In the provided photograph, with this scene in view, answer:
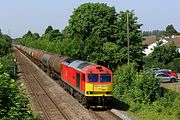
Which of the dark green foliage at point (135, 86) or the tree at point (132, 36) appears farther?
the tree at point (132, 36)

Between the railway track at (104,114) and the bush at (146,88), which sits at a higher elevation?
the bush at (146,88)

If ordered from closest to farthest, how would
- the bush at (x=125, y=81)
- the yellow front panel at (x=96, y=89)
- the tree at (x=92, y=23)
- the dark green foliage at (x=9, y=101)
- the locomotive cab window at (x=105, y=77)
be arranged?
the dark green foliage at (x=9, y=101)
the yellow front panel at (x=96, y=89)
the locomotive cab window at (x=105, y=77)
the bush at (x=125, y=81)
the tree at (x=92, y=23)

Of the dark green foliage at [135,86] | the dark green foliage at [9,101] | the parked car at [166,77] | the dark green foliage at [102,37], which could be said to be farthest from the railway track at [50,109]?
the parked car at [166,77]

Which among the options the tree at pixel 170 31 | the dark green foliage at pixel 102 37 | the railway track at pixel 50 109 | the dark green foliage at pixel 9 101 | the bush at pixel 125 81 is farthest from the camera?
the tree at pixel 170 31

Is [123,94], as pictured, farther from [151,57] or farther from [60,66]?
[151,57]

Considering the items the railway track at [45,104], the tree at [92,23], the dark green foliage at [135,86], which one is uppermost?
the tree at [92,23]

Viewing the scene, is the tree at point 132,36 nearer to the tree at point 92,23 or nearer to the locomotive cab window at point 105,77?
the tree at point 92,23

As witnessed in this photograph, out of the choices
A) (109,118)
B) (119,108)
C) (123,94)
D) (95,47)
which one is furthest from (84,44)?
(109,118)

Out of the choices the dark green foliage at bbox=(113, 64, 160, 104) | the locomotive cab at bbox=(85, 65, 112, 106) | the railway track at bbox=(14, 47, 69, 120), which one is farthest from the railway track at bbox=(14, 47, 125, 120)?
the dark green foliage at bbox=(113, 64, 160, 104)

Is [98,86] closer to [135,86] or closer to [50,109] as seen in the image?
[135,86]

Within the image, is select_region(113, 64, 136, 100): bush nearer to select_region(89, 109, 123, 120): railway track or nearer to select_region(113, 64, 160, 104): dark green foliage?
select_region(113, 64, 160, 104): dark green foliage

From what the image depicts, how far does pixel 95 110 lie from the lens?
26531mm

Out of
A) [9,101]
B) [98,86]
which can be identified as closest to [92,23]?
[98,86]

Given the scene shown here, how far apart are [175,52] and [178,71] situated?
5.34 m
